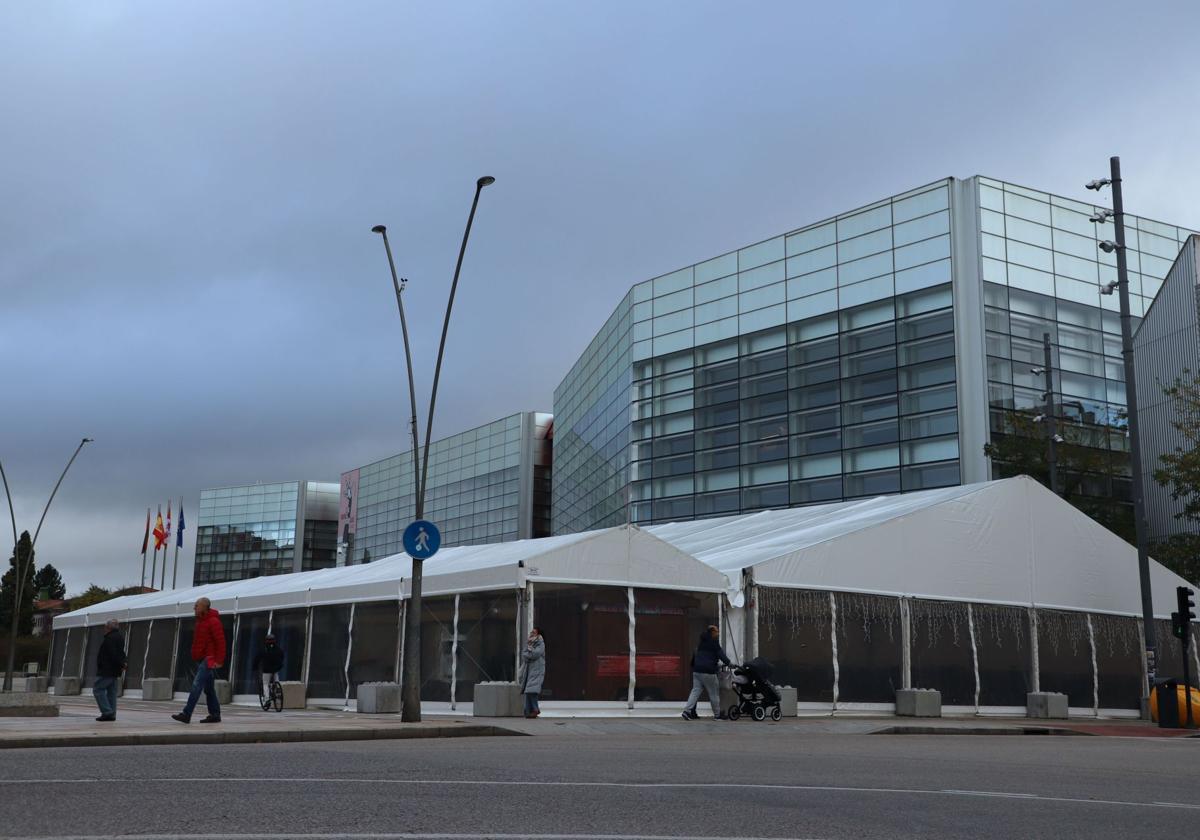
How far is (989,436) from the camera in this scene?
51125 mm

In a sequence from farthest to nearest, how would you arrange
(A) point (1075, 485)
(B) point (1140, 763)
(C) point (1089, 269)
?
(C) point (1089, 269) → (A) point (1075, 485) → (B) point (1140, 763)

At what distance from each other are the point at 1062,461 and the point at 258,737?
124ft

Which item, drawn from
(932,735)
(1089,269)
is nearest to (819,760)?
(932,735)

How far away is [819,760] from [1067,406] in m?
44.6

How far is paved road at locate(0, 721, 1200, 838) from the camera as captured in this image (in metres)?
7.48

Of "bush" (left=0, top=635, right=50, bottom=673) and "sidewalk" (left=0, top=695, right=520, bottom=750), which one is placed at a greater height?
"bush" (left=0, top=635, right=50, bottom=673)

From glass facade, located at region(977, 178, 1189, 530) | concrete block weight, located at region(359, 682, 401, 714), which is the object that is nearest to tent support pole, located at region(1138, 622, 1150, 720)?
concrete block weight, located at region(359, 682, 401, 714)

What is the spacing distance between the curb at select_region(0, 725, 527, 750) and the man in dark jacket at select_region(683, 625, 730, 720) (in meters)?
4.99

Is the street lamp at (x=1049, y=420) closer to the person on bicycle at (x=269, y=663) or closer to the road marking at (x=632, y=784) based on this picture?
the person on bicycle at (x=269, y=663)

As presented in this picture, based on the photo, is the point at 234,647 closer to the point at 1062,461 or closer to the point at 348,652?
the point at 348,652

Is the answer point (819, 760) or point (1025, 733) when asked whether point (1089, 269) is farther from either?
point (819, 760)

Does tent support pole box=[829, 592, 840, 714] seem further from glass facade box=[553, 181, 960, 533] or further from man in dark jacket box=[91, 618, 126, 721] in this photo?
glass facade box=[553, 181, 960, 533]

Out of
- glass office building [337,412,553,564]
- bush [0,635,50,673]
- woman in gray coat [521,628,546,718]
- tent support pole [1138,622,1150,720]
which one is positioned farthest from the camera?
glass office building [337,412,553,564]

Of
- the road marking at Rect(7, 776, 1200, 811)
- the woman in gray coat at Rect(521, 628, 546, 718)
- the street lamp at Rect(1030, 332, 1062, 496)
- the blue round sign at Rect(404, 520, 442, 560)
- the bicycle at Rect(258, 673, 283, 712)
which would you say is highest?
the street lamp at Rect(1030, 332, 1062, 496)
